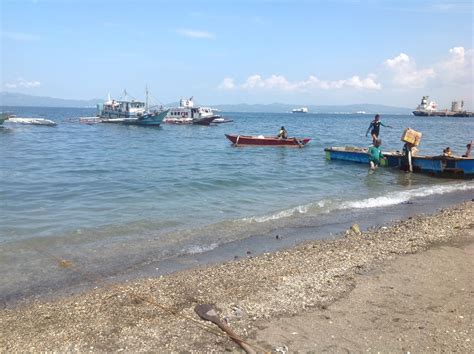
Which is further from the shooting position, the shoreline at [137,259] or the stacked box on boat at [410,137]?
the stacked box on boat at [410,137]

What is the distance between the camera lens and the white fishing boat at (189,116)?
63.1 m

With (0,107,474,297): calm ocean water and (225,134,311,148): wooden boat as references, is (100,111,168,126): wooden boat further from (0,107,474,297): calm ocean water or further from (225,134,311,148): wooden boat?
(0,107,474,297): calm ocean water

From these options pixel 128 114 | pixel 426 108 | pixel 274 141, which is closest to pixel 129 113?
pixel 128 114

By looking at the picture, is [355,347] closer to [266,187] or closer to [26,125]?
[266,187]

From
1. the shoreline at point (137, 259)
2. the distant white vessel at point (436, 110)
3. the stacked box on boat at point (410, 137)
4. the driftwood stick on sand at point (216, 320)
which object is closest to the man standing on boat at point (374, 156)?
the stacked box on boat at point (410, 137)

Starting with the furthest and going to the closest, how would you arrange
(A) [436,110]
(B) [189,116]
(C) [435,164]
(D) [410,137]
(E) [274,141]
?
(A) [436,110]
(B) [189,116]
(E) [274,141]
(D) [410,137]
(C) [435,164]

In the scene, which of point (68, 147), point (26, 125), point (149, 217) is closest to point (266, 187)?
point (149, 217)

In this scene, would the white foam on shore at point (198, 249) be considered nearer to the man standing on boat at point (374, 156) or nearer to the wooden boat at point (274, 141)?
the man standing on boat at point (374, 156)

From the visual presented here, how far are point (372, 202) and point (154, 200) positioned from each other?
7447mm

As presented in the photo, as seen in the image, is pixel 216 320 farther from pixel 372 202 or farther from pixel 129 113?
pixel 129 113

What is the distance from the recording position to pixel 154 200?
15.1 meters

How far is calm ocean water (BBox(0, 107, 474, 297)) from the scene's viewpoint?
9766mm

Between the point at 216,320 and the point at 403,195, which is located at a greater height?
the point at 216,320

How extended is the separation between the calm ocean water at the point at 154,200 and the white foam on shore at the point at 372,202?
36 mm
